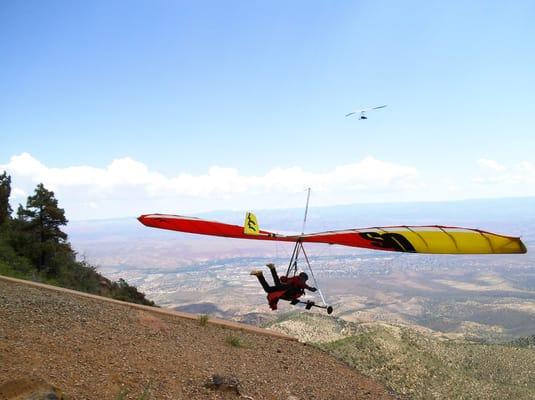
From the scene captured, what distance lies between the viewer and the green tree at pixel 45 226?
100 feet

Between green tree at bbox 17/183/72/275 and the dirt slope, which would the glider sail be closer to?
the dirt slope

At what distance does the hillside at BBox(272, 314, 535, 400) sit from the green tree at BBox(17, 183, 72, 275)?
820 inches

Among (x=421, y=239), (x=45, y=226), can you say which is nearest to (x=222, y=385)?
(x=421, y=239)

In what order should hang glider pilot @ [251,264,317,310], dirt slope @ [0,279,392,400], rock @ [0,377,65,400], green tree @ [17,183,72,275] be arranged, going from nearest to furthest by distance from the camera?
rock @ [0,377,65,400], dirt slope @ [0,279,392,400], hang glider pilot @ [251,264,317,310], green tree @ [17,183,72,275]

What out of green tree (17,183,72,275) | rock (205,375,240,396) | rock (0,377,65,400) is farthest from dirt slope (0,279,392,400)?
green tree (17,183,72,275)

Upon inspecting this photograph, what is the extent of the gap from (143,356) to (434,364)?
20726 millimetres

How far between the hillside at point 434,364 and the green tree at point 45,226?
20824mm

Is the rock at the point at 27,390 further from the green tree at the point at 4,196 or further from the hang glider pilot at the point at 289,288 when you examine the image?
the green tree at the point at 4,196

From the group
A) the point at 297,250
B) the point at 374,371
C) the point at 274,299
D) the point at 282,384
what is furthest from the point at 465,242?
the point at 374,371

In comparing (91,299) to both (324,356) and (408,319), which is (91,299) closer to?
(324,356)

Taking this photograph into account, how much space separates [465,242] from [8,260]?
26.3 m

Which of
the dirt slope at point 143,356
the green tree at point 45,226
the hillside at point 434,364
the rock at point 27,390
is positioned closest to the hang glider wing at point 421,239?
the dirt slope at point 143,356

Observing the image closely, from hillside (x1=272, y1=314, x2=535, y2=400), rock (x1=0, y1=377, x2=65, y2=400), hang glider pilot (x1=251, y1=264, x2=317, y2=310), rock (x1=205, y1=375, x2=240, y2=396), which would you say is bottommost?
hillside (x1=272, y1=314, x2=535, y2=400)

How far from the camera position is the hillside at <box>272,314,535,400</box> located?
70.5 feet
